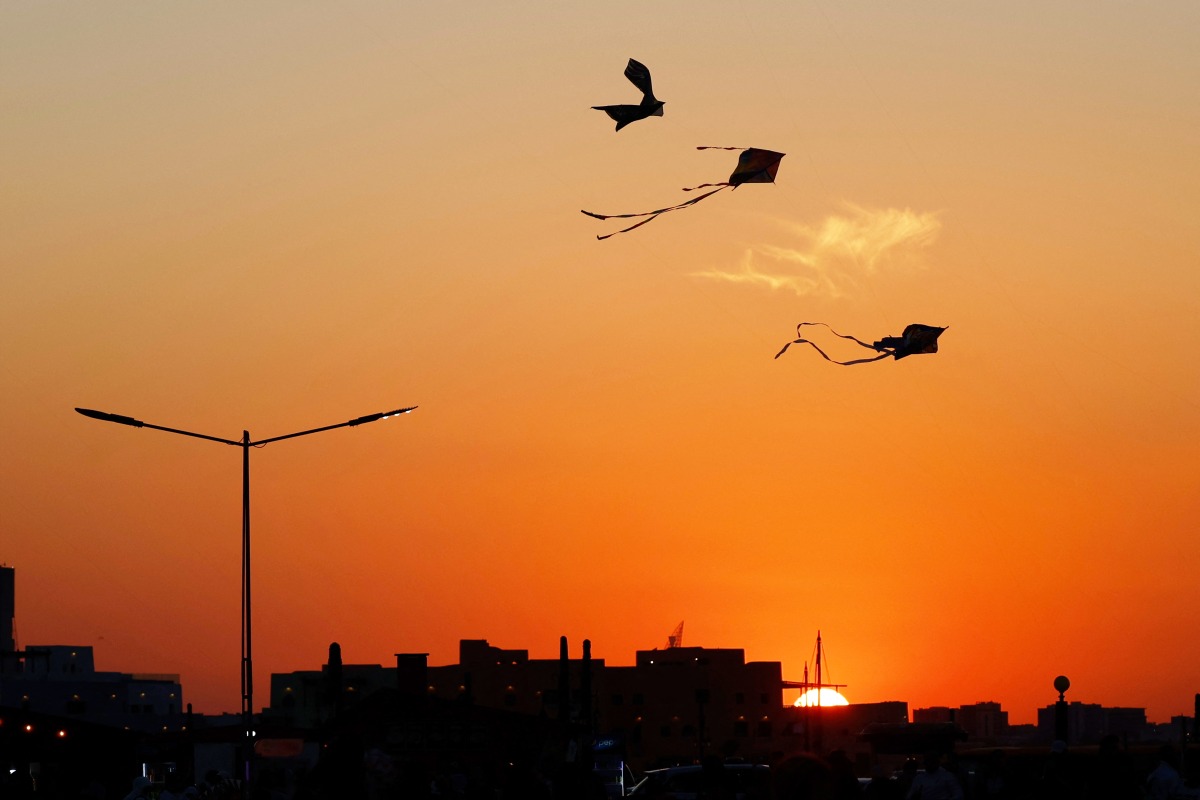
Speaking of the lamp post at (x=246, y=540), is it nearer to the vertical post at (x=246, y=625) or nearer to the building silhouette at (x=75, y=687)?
the vertical post at (x=246, y=625)

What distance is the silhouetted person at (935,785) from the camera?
28000 mm

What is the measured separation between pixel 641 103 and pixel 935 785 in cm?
1146

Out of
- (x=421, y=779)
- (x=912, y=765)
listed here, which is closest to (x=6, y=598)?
(x=912, y=765)

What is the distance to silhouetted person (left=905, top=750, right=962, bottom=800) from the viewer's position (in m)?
28.0

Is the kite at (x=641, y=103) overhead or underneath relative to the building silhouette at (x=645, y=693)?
overhead

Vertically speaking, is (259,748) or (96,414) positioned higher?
(96,414)

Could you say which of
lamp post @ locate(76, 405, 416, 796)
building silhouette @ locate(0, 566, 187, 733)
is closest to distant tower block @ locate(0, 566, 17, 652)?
building silhouette @ locate(0, 566, 187, 733)

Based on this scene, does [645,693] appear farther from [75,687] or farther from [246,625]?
[246,625]

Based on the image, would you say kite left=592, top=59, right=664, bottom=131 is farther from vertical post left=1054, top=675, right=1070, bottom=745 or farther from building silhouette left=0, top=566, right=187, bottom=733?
building silhouette left=0, top=566, right=187, bottom=733

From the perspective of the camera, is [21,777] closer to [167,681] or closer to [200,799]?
[200,799]

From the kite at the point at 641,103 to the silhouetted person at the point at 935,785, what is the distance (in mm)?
10981

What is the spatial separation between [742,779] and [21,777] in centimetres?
1797

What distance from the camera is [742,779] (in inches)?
1474

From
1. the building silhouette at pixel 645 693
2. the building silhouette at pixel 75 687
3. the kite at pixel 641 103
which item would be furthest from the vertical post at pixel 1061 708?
the building silhouette at pixel 645 693
